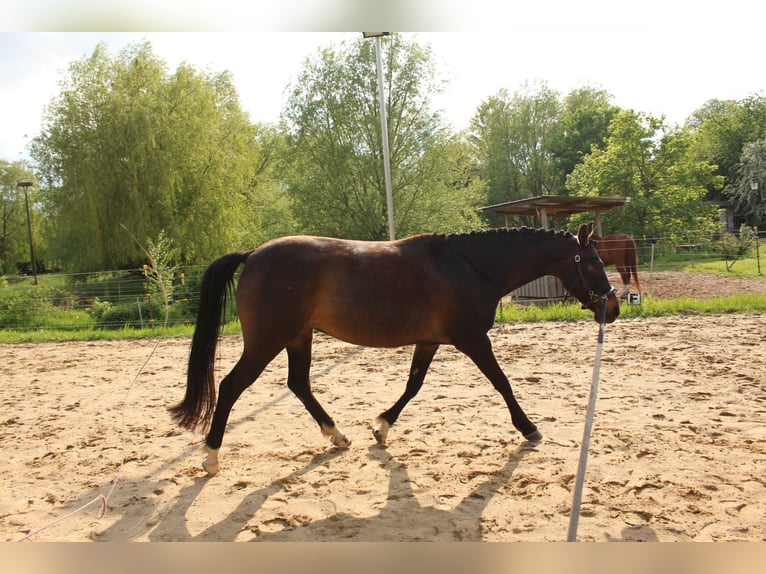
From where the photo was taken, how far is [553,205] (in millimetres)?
11930

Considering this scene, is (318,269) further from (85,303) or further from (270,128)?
(270,128)

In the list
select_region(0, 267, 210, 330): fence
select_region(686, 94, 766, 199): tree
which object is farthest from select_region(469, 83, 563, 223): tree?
select_region(0, 267, 210, 330): fence

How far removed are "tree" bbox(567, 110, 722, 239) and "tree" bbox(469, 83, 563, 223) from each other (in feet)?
36.9

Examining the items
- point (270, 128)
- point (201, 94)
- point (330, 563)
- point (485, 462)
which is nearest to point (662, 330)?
point (485, 462)

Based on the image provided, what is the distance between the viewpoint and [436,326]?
381 cm

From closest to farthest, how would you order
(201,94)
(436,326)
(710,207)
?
(436,326), (201,94), (710,207)

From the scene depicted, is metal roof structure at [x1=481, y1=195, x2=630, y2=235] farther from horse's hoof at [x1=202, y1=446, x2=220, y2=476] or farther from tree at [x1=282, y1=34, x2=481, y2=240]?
horse's hoof at [x1=202, y1=446, x2=220, y2=476]

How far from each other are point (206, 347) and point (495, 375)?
85.0 inches

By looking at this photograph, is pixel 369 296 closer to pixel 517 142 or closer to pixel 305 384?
pixel 305 384

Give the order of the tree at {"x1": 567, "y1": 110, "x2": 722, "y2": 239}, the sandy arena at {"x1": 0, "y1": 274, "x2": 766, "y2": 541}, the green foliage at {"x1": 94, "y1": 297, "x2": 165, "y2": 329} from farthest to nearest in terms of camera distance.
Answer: the tree at {"x1": 567, "y1": 110, "x2": 722, "y2": 239} → the green foliage at {"x1": 94, "y1": 297, "x2": 165, "y2": 329} → the sandy arena at {"x1": 0, "y1": 274, "x2": 766, "y2": 541}

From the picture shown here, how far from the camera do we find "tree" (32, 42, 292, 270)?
62.0ft

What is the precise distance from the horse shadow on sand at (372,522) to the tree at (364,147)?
52.0 ft

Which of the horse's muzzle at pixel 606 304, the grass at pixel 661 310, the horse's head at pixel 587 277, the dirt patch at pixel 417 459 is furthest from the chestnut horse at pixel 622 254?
the horse's head at pixel 587 277

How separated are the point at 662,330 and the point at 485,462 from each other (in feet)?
20.1
